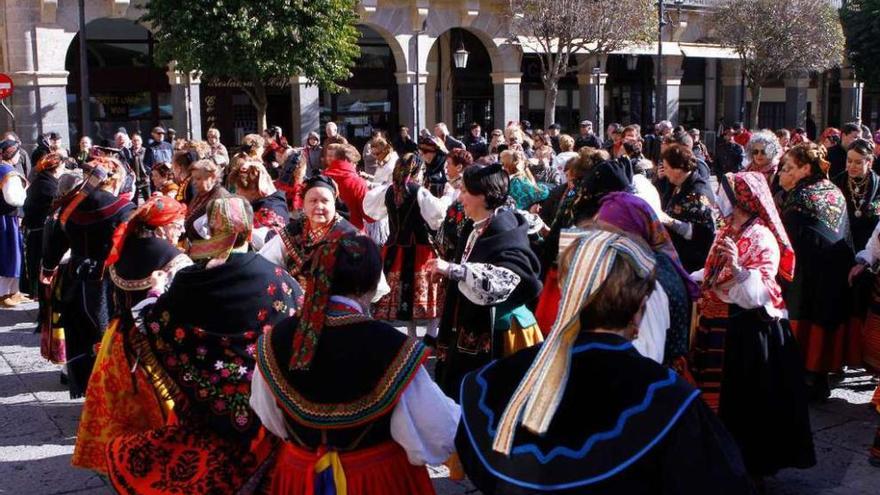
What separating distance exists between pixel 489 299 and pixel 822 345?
3.38 metres

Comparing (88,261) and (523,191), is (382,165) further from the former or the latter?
(88,261)

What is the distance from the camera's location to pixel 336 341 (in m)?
3.23

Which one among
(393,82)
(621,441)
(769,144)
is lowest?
(621,441)

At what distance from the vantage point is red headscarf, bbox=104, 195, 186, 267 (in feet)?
17.1

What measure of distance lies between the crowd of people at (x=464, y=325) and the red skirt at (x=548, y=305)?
2 cm

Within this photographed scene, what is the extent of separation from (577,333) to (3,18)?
757 inches

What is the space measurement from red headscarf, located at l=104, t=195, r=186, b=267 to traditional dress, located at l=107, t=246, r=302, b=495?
117cm

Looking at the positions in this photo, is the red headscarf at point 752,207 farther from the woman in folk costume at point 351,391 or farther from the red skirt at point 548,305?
the woman in folk costume at point 351,391

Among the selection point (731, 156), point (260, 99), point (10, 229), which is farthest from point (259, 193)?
point (731, 156)

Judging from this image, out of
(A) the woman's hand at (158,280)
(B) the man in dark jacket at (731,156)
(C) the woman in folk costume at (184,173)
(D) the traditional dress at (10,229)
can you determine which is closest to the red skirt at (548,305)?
(A) the woman's hand at (158,280)

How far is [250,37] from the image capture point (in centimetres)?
1570

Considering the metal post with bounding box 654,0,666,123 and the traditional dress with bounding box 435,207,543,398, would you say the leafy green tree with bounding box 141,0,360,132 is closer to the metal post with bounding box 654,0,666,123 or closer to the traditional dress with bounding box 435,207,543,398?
the metal post with bounding box 654,0,666,123

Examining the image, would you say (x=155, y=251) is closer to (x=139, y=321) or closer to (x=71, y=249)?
Result: (x=139, y=321)

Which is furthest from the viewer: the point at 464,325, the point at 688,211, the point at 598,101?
the point at 598,101
